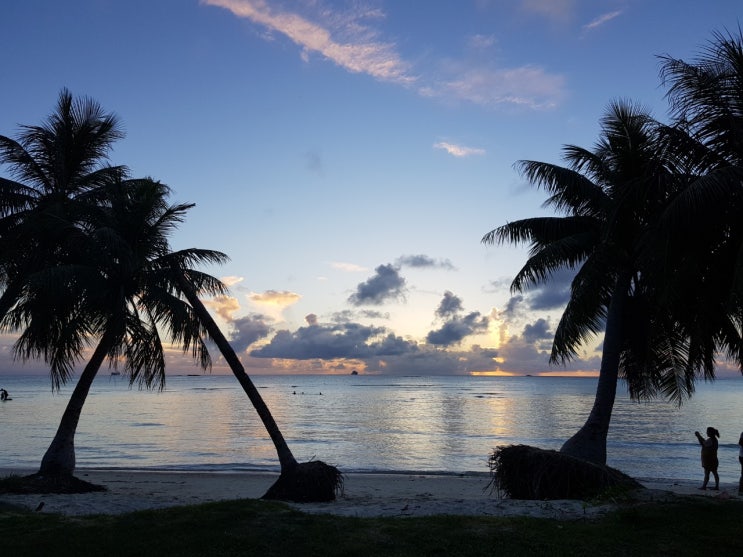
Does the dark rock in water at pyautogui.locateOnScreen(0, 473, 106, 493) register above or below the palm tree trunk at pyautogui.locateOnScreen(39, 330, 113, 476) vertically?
below

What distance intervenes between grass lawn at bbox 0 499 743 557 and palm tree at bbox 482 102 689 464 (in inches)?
228

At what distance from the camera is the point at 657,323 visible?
15.1 m

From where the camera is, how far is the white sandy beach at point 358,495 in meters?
11.7

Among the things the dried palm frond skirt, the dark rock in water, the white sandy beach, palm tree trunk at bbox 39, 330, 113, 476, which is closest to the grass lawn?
the white sandy beach

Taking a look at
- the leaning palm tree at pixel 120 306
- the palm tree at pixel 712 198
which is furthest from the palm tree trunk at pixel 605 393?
the leaning palm tree at pixel 120 306

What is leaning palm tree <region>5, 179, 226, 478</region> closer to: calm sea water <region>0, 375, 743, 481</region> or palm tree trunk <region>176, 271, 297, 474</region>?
palm tree trunk <region>176, 271, 297, 474</region>

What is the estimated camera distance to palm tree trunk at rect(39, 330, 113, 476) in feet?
52.1

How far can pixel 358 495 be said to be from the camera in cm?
1839

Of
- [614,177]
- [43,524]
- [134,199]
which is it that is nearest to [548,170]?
[614,177]

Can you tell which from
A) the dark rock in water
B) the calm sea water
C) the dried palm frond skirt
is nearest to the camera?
the dried palm frond skirt

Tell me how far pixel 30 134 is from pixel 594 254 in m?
16.0

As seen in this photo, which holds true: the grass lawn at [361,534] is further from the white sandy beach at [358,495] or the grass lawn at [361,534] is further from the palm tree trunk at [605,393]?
the palm tree trunk at [605,393]

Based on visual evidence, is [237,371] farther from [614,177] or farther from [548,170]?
[614,177]

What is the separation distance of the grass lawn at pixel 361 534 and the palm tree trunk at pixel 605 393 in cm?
520
